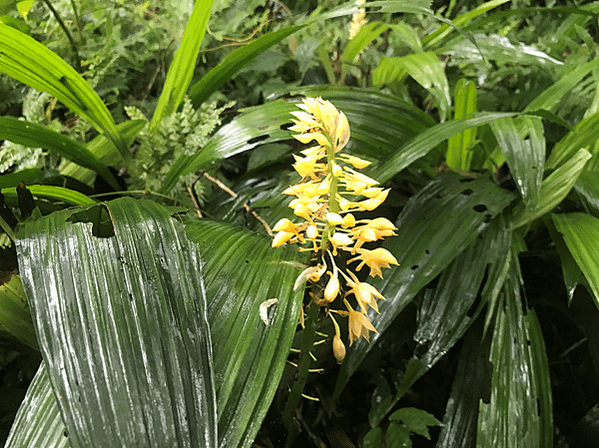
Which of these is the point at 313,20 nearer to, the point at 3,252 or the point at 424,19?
the point at 3,252

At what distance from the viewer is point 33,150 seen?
820 millimetres

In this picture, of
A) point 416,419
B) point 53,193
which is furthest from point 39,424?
point 416,419

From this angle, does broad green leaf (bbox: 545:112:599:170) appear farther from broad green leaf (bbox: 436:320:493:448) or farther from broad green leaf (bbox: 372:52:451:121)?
broad green leaf (bbox: 436:320:493:448)

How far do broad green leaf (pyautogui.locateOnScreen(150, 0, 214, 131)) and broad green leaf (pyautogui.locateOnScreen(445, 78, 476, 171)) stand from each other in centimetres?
55

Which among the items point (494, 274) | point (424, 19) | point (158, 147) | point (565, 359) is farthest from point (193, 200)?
point (424, 19)

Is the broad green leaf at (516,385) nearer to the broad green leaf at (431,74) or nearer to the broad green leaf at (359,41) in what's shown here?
the broad green leaf at (431,74)

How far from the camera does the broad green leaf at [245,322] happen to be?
377 millimetres

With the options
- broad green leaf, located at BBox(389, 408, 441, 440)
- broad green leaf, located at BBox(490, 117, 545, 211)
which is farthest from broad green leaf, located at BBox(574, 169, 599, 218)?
broad green leaf, located at BBox(389, 408, 441, 440)

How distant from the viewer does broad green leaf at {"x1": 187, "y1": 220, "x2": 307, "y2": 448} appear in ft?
1.24

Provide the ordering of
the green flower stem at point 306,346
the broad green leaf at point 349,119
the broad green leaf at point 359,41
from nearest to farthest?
1. the green flower stem at point 306,346
2. the broad green leaf at point 349,119
3. the broad green leaf at point 359,41

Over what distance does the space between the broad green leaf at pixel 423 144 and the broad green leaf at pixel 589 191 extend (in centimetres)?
23

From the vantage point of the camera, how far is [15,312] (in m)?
0.52

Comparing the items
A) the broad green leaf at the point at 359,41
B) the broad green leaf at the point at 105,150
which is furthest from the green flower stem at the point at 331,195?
the broad green leaf at the point at 359,41

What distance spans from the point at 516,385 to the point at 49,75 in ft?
2.93
